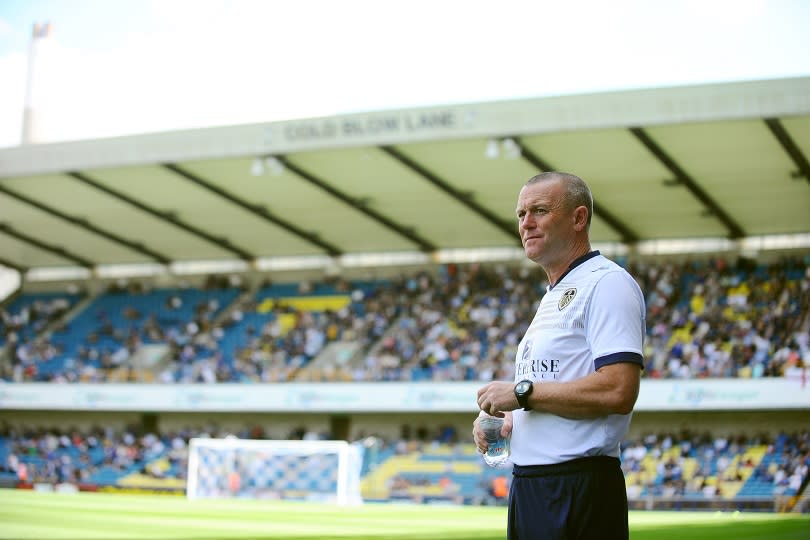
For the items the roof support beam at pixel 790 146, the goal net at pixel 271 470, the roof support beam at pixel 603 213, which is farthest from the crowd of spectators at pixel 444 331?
the roof support beam at pixel 790 146

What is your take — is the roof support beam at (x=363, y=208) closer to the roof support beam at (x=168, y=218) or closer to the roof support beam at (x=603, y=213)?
the roof support beam at (x=603, y=213)

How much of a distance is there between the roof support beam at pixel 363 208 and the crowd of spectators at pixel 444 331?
46.1 inches

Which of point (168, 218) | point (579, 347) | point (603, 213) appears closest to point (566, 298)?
point (579, 347)

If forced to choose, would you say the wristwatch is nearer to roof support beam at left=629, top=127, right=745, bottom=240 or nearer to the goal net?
roof support beam at left=629, top=127, right=745, bottom=240

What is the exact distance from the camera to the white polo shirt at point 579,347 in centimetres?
310

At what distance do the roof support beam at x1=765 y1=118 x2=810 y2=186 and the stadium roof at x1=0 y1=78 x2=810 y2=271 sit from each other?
51mm

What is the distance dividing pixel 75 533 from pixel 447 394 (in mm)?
19511

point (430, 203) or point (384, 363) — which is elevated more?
point (430, 203)

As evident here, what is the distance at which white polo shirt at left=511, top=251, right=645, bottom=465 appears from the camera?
310 centimetres

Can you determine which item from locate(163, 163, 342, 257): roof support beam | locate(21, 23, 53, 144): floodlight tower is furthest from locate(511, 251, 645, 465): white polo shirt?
locate(21, 23, 53, 144): floodlight tower

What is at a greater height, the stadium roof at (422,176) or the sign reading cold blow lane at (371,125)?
the sign reading cold blow lane at (371,125)

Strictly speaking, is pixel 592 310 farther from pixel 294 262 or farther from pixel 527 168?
pixel 294 262

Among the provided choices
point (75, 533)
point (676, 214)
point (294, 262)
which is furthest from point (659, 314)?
point (75, 533)

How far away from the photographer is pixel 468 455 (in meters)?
27.7
